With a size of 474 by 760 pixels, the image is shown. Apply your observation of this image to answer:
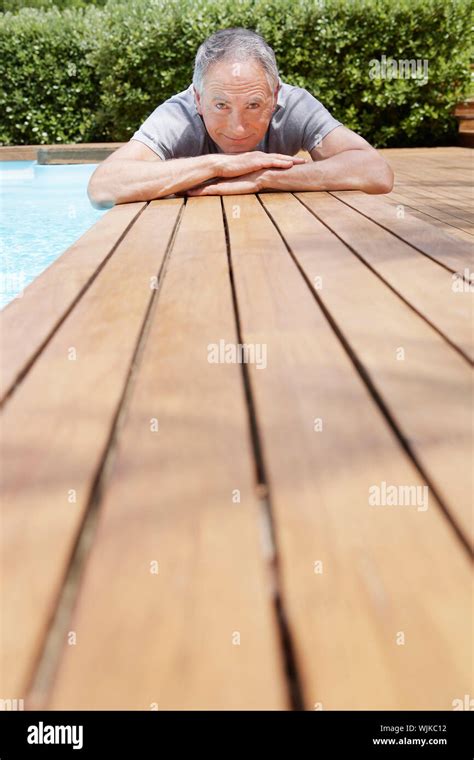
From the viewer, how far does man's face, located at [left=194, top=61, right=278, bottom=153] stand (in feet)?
9.13

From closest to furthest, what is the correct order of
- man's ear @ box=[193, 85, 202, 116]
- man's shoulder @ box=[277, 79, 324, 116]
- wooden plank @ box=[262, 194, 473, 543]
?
1. wooden plank @ box=[262, 194, 473, 543]
2. man's ear @ box=[193, 85, 202, 116]
3. man's shoulder @ box=[277, 79, 324, 116]

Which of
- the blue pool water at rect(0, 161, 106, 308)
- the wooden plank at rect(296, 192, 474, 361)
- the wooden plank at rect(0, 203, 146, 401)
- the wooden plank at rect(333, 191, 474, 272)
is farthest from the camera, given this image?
the blue pool water at rect(0, 161, 106, 308)

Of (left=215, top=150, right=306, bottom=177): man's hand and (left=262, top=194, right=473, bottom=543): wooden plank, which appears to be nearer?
(left=262, top=194, right=473, bottom=543): wooden plank

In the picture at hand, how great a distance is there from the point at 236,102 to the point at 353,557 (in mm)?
2431

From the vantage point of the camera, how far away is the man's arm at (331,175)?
2.96 metres

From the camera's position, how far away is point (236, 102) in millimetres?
2820

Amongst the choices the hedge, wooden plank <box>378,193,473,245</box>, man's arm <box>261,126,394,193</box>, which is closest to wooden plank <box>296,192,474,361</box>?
wooden plank <box>378,193,473,245</box>

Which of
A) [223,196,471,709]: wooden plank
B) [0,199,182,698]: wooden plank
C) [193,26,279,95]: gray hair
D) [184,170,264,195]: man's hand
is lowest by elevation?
[223,196,471,709]: wooden plank

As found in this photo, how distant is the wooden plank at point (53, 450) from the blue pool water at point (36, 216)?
290 cm

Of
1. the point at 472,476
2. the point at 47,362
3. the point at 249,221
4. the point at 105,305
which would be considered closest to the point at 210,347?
the point at 47,362

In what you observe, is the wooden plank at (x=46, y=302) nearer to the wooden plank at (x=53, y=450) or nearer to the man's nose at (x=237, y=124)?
the wooden plank at (x=53, y=450)

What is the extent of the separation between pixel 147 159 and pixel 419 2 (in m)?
5.43

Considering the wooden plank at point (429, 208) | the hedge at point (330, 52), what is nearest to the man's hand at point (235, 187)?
the wooden plank at point (429, 208)
